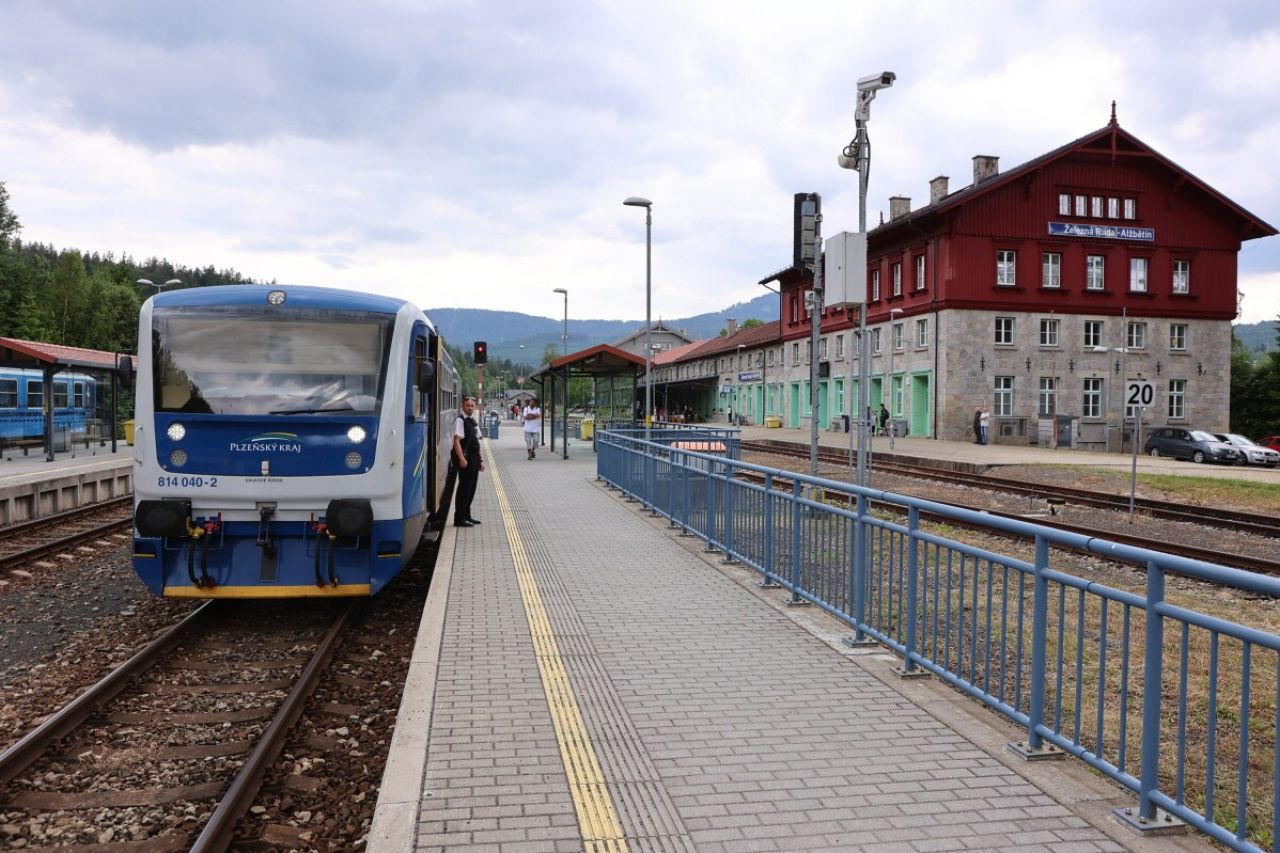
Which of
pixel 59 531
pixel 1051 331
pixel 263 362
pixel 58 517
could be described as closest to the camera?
pixel 263 362

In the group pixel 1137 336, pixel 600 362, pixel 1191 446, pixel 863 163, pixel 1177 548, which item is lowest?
pixel 1177 548

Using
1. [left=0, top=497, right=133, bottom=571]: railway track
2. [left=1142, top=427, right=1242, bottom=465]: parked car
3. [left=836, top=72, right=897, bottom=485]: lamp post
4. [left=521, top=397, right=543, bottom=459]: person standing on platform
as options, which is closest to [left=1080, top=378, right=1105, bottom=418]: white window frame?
[left=1142, top=427, right=1242, bottom=465]: parked car

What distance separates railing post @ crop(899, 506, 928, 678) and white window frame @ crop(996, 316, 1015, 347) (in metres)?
37.7

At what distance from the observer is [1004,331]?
→ 4091cm

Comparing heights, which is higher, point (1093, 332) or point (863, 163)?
point (1093, 332)

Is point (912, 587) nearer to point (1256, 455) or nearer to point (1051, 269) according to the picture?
point (1256, 455)

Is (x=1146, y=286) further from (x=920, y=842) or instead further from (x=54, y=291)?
(x=54, y=291)

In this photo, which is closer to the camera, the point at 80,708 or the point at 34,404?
the point at 80,708

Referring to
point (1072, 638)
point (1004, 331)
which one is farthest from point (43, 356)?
point (1004, 331)

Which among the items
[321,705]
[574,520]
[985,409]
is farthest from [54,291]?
[321,705]

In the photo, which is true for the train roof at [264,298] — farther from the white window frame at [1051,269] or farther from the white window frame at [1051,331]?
the white window frame at [1051,269]

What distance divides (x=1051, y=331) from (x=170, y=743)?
137 feet

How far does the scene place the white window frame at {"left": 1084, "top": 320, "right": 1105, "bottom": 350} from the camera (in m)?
41.8

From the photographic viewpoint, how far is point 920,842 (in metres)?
3.48
